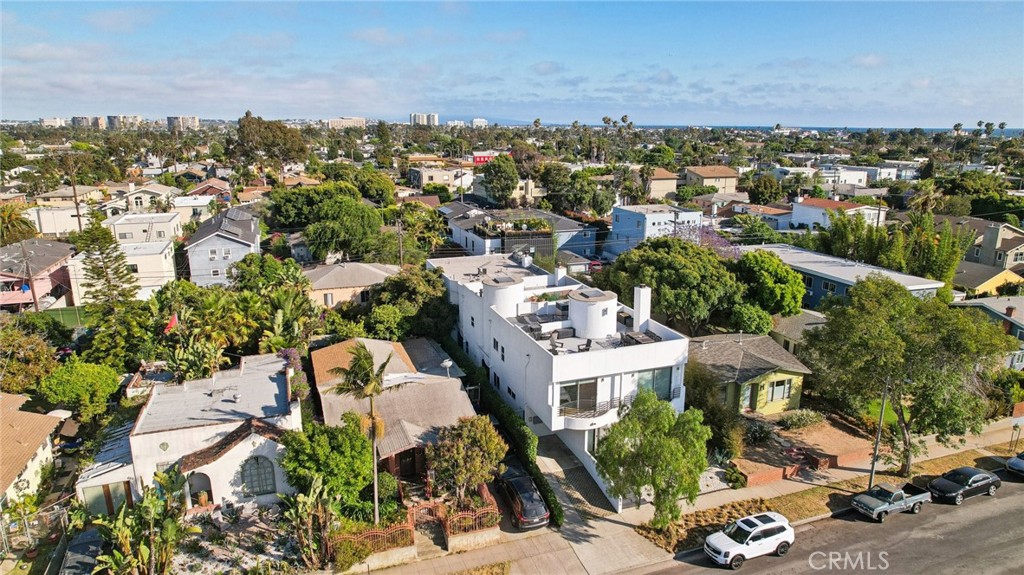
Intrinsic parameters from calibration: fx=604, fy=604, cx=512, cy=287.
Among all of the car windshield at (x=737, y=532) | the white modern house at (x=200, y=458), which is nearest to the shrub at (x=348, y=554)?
the white modern house at (x=200, y=458)

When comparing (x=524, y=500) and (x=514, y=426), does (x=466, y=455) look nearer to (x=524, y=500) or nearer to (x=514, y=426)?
(x=524, y=500)

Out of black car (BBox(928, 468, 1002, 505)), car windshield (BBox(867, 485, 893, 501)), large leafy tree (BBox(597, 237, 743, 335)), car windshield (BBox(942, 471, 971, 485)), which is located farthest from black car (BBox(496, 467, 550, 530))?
large leafy tree (BBox(597, 237, 743, 335))

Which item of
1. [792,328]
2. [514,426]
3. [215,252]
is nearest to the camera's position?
[514,426]

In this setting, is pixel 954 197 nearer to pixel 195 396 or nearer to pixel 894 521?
pixel 894 521

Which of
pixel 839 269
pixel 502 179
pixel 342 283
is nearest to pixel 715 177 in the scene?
pixel 502 179

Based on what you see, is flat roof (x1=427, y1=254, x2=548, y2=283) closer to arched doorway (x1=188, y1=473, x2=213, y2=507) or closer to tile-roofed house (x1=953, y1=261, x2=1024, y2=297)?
arched doorway (x1=188, y1=473, x2=213, y2=507)
